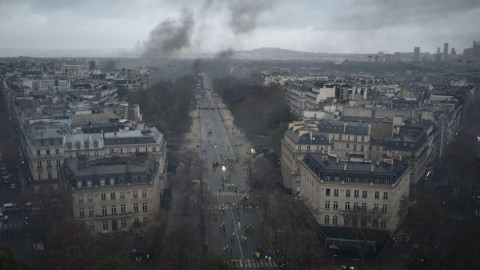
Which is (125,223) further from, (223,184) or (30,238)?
(223,184)

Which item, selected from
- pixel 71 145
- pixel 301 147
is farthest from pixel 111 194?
pixel 301 147

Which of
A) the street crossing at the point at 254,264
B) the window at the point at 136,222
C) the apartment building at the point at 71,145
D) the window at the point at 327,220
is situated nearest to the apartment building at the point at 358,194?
the window at the point at 327,220

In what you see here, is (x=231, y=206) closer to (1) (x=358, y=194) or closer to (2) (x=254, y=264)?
(2) (x=254, y=264)

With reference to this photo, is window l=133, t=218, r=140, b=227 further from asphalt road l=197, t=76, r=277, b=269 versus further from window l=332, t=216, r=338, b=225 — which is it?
window l=332, t=216, r=338, b=225

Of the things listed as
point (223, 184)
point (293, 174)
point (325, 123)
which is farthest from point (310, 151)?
point (223, 184)

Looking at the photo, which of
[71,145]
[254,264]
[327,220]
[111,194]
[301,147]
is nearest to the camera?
[254,264]

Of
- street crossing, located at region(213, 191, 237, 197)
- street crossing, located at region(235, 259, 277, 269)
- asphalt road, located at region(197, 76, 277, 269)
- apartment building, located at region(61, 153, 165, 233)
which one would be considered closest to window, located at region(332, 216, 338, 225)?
asphalt road, located at region(197, 76, 277, 269)
